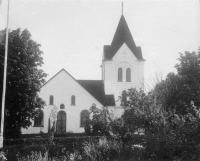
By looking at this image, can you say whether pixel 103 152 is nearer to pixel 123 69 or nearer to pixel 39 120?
pixel 39 120

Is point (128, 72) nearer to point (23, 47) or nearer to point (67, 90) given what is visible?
point (67, 90)

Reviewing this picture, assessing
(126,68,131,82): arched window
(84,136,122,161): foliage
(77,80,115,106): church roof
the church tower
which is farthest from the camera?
(126,68,131,82): arched window

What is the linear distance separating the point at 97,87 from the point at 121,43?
7.72 m

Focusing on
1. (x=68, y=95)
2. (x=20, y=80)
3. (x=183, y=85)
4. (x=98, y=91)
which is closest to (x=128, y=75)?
(x=98, y=91)

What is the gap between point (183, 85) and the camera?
100 feet

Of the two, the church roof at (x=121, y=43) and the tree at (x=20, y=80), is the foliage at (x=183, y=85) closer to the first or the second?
the church roof at (x=121, y=43)

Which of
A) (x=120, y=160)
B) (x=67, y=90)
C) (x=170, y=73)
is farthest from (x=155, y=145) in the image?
(x=67, y=90)

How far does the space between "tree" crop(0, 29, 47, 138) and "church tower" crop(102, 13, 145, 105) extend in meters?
15.9

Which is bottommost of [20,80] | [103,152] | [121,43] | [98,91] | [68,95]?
[103,152]

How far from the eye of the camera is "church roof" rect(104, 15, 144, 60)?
43.2 meters

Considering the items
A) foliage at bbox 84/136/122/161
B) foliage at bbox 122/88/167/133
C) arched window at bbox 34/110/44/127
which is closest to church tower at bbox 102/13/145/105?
arched window at bbox 34/110/44/127

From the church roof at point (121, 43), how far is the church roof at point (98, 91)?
4818 mm

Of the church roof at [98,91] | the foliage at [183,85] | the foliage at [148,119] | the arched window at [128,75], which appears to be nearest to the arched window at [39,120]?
the church roof at [98,91]

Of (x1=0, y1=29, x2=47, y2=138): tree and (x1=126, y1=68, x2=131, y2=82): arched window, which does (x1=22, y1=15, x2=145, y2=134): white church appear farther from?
(x1=0, y1=29, x2=47, y2=138): tree
